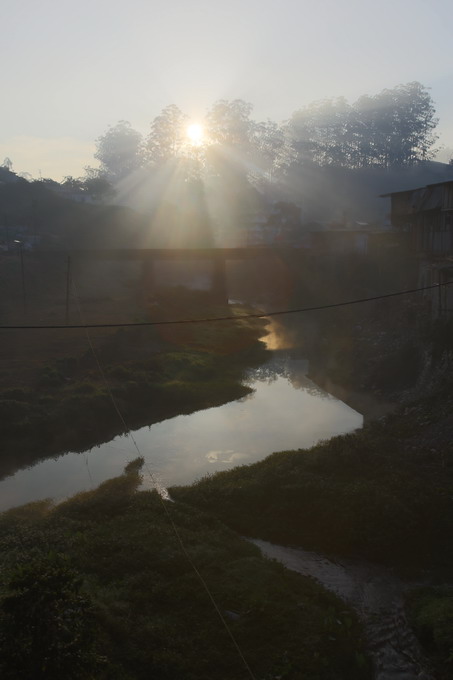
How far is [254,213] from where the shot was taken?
8888cm

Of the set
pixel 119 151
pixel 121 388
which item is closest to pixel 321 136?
pixel 119 151

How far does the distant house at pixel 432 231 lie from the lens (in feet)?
104

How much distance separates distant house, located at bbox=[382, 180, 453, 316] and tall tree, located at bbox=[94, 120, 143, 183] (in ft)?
290

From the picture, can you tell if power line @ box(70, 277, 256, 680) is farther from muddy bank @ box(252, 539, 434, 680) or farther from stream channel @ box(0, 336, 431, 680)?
muddy bank @ box(252, 539, 434, 680)

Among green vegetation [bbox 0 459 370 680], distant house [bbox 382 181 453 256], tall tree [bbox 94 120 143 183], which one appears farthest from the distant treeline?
green vegetation [bbox 0 459 370 680]

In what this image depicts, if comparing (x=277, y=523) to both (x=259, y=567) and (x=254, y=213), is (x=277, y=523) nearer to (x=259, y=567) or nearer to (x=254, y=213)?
(x=259, y=567)

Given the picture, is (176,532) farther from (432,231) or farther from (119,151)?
(119,151)

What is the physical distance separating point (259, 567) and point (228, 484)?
175 inches

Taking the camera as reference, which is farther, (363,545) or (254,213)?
(254,213)

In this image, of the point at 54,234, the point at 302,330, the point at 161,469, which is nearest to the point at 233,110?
the point at 54,234

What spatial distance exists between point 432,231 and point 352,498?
105ft

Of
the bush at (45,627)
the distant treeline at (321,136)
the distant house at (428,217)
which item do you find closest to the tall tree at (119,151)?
the distant treeline at (321,136)

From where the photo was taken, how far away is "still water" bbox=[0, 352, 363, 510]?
20.0m

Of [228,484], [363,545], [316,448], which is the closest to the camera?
[363,545]
